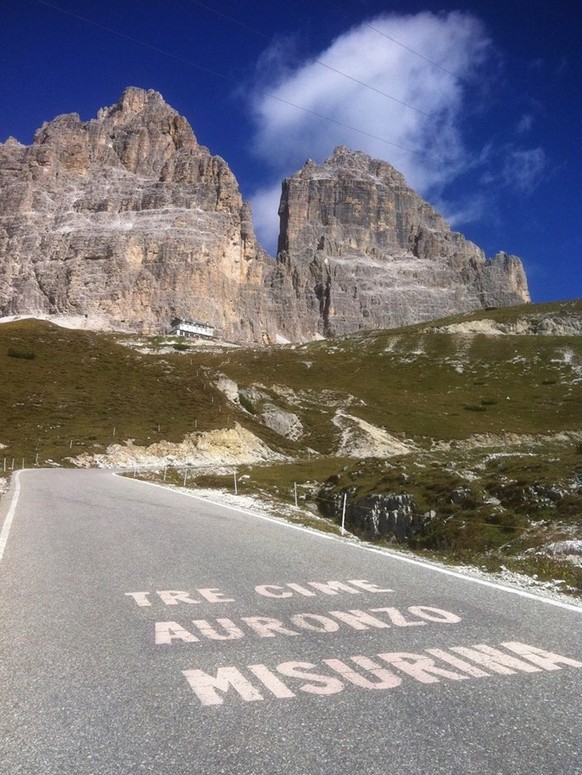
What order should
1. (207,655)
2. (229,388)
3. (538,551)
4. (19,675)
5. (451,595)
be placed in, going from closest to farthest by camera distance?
(19,675) → (207,655) → (451,595) → (538,551) → (229,388)

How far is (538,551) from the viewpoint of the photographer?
12914 millimetres

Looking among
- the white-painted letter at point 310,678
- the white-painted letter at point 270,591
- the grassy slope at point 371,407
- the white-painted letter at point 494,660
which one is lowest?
the white-painted letter at point 270,591

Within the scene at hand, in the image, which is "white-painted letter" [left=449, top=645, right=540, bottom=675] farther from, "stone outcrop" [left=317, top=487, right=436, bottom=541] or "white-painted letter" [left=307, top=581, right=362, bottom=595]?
"stone outcrop" [left=317, top=487, right=436, bottom=541]

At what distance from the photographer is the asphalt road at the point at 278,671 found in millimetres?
3982

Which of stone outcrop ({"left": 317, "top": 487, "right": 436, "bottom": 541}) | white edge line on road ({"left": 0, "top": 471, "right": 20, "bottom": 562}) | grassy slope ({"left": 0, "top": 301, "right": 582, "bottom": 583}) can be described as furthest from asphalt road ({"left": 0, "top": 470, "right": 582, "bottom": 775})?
stone outcrop ({"left": 317, "top": 487, "right": 436, "bottom": 541})

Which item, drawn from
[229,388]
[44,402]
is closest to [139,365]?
[229,388]

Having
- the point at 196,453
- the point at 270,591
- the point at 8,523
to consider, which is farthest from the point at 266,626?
the point at 196,453

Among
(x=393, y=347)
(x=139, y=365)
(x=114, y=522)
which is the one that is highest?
(x=393, y=347)

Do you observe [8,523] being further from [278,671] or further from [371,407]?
[371,407]

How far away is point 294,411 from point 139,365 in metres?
23.8

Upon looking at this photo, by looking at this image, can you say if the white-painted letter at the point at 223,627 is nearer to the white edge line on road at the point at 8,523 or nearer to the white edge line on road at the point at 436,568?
the white edge line on road at the point at 436,568

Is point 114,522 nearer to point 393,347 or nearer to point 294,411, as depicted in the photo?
point 294,411

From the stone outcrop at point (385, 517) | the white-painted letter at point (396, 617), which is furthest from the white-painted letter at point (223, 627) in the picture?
the stone outcrop at point (385, 517)

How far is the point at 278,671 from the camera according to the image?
5402 mm
